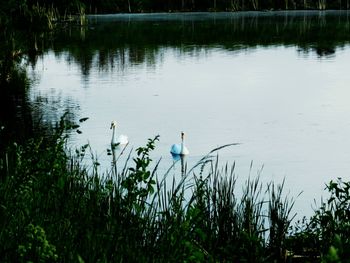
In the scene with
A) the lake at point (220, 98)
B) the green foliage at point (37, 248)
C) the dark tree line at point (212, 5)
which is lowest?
the lake at point (220, 98)

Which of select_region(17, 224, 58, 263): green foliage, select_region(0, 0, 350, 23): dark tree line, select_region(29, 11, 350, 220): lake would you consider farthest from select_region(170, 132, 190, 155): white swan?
select_region(0, 0, 350, 23): dark tree line

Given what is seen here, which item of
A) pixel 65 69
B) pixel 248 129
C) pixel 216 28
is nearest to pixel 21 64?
pixel 65 69

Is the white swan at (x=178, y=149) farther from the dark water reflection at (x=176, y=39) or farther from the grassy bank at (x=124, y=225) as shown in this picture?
the dark water reflection at (x=176, y=39)

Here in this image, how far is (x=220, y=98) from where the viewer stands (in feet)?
79.5

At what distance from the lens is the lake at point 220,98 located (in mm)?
15211

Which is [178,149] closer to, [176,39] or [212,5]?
[176,39]

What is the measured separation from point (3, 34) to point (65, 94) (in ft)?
18.0

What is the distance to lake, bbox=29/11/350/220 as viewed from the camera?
15211mm

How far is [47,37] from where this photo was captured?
4844 cm

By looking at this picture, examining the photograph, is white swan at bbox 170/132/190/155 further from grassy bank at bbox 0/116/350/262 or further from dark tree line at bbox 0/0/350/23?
dark tree line at bbox 0/0/350/23

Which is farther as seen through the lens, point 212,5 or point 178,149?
point 212,5

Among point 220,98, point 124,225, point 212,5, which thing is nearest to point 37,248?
point 124,225

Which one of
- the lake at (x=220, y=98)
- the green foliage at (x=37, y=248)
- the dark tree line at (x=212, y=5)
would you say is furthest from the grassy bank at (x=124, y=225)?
the dark tree line at (x=212, y=5)

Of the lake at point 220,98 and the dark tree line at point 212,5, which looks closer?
the lake at point 220,98
